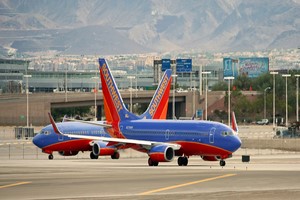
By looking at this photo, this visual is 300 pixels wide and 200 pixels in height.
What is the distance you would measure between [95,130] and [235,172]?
36.8m

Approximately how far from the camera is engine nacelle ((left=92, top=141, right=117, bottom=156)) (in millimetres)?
104500

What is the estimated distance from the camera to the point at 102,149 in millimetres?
104562

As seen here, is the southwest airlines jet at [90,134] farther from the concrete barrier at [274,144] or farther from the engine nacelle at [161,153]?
the concrete barrier at [274,144]

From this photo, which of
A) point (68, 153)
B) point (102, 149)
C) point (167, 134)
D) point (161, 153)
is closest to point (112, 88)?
point (102, 149)

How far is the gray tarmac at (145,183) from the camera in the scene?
56.9 metres

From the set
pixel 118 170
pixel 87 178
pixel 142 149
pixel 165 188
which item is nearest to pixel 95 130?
pixel 142 149

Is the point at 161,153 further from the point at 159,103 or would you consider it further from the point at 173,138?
the point at 159,103

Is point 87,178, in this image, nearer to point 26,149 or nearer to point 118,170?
point 118,170

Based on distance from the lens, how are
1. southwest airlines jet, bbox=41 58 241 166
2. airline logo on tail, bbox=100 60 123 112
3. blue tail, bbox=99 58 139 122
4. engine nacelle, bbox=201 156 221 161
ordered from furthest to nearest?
1. airline logo on tail, bbox=100 60 123 112
2. blue tail, bbox=99 58 139 122
3. engine nacelle, bbox=201 156 221 161
4. southwest airlines jet, bbox=41 58 241 166

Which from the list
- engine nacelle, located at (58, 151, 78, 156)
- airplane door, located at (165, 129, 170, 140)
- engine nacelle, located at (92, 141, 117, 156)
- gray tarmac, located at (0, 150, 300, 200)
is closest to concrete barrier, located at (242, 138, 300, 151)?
engine nacelle, located at (58, 151, 78, 156)

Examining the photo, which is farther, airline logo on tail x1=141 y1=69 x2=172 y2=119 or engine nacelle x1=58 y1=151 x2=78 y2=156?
engine nacelle x1=58 y1=151 x2=78 y2=156

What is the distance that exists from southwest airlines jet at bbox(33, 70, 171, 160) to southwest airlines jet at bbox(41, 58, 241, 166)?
4.88m

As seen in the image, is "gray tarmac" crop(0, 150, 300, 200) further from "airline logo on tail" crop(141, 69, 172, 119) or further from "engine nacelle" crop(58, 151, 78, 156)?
"engine nacelle" crop(58, 151, 78, 156)

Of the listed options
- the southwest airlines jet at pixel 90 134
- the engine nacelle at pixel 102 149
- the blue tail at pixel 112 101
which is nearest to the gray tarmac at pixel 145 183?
the blue tail at pixel 112 101
